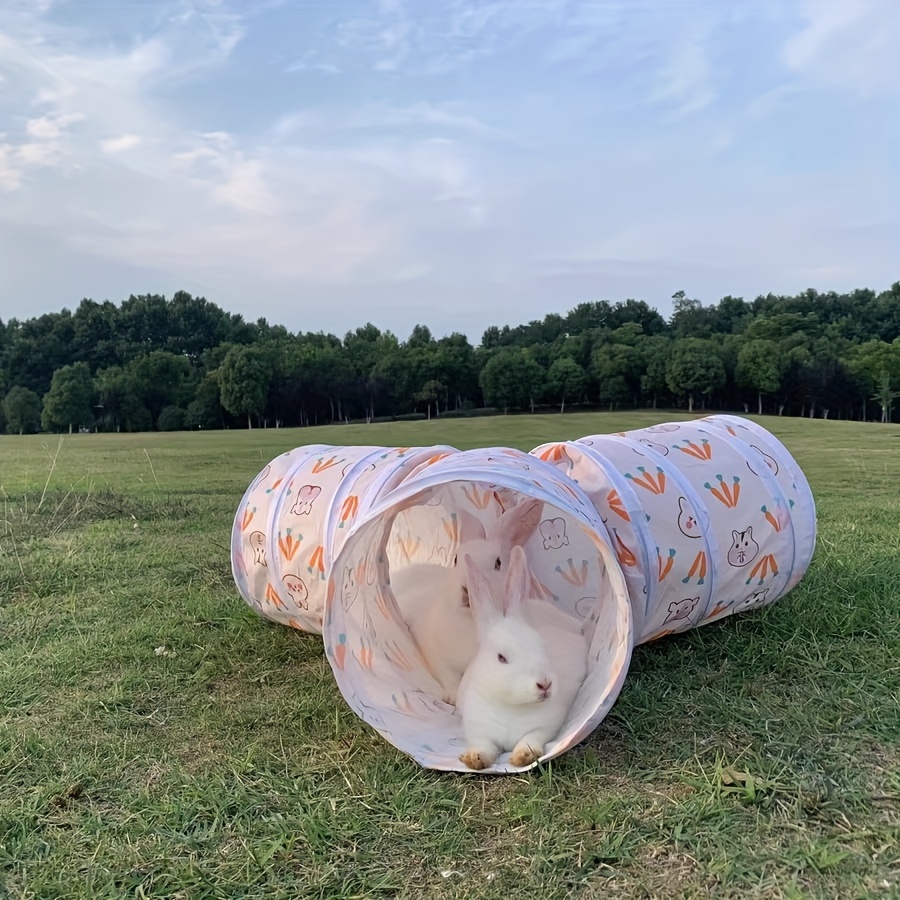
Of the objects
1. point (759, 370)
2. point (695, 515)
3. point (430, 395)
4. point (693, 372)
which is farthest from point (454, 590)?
point (759, 370)

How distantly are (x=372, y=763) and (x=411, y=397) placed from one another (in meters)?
13.6

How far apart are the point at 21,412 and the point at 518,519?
17.2m

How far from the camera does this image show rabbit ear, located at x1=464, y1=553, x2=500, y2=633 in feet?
7.03

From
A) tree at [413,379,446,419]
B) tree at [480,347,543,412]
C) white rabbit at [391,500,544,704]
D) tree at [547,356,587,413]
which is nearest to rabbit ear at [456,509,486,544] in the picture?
white rabbit at [391,500,544,704]

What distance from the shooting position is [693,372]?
1557 centimetres

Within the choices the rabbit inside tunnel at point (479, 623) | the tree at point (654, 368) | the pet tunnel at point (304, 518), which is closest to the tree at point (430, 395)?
the tree at point (654, 368)

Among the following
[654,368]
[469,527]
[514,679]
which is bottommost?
[514,679]

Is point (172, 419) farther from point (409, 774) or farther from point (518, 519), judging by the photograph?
point (409, 774)

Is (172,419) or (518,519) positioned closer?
→ (518,519)

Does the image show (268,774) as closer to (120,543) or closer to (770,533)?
(770,533)

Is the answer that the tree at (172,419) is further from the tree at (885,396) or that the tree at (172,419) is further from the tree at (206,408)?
the tree at (885,396)

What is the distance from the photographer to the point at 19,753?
2.07 metres

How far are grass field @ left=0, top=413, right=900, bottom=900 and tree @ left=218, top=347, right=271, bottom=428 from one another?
1327 centimetres

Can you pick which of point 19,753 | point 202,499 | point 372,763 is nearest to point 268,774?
point 372,763
